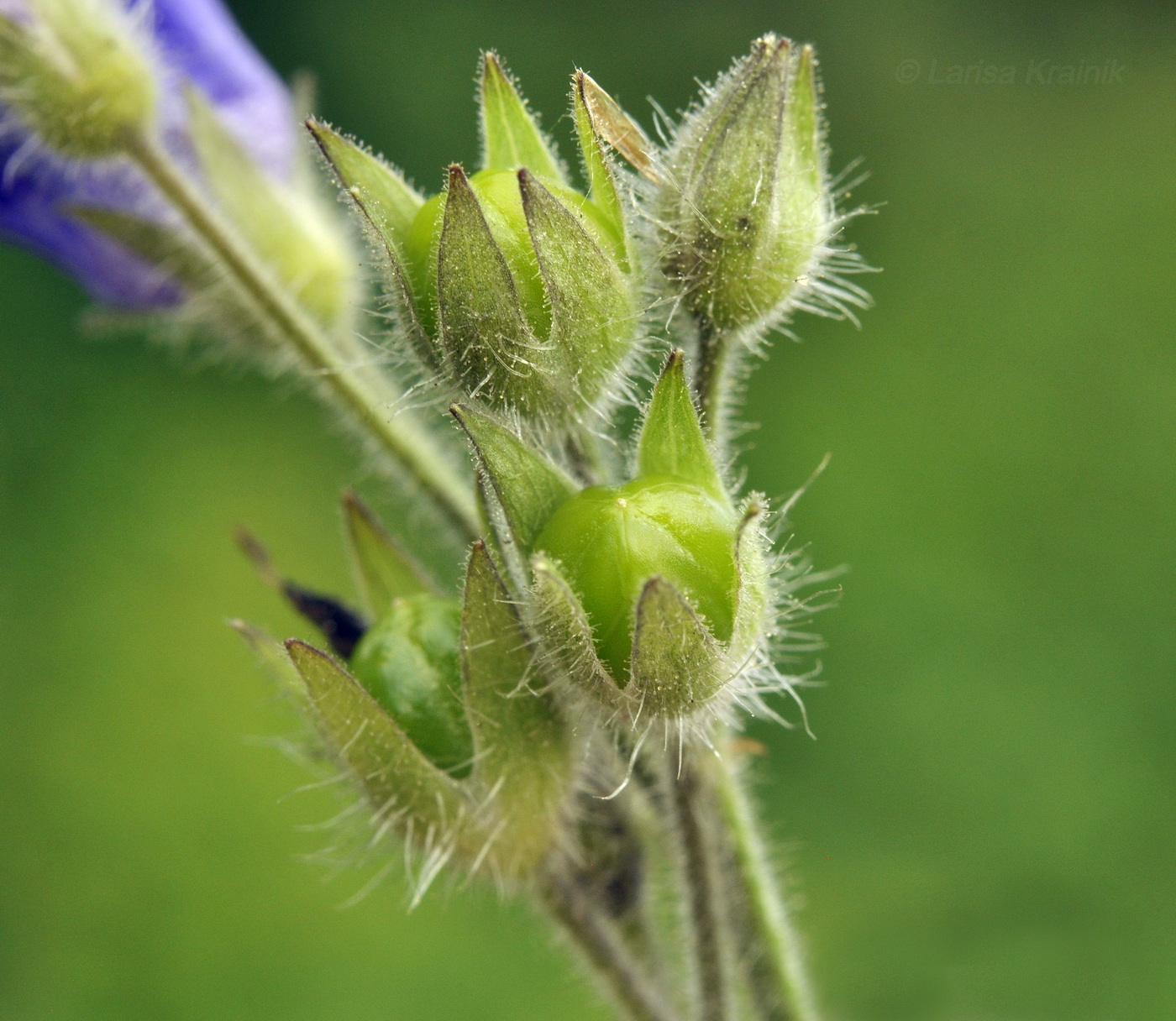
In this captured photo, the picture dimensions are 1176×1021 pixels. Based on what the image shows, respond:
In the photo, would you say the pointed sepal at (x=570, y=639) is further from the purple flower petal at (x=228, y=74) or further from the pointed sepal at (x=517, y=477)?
the purple flower petal at (x=228, y=74)

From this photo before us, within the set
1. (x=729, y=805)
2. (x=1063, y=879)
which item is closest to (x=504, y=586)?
(x=729, y=805)

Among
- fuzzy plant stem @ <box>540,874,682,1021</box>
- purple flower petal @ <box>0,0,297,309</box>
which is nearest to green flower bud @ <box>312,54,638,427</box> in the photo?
fuzzy plant stem @ <box>540,874,682,1021</box>

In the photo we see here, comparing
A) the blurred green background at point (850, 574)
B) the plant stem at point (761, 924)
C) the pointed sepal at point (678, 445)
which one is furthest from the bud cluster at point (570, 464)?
the blurred green background at point (850, 574)

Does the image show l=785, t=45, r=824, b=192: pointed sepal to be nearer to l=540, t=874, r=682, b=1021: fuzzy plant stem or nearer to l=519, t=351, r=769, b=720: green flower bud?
l=519, t=351, r=769, b=720: green flower bud

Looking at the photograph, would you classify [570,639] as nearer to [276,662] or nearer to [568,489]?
[568,489]

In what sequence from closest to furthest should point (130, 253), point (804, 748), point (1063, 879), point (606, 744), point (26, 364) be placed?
1. point (606, 744)
2. point (130, 253)
3. point (1063, 879)
4. point (804, 748)
5. point (26, 364)

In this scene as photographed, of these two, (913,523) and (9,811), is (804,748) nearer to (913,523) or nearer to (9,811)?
(913,523)
